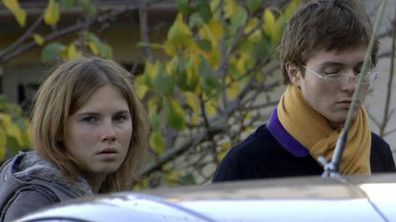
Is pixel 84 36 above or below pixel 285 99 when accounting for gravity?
above

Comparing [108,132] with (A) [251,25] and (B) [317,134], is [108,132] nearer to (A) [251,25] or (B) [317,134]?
(B) [317,134]

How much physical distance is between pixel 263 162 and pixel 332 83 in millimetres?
309

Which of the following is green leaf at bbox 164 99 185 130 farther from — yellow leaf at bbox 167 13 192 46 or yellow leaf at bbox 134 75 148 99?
yellow leaf at bbox 167 13 192 46

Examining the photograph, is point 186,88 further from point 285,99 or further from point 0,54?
point 285,99

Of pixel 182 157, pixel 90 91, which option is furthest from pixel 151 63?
pixel 90 91

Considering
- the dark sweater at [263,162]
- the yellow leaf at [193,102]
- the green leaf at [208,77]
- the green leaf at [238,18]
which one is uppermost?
the green leaf at [238,18]

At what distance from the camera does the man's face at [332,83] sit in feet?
13.0

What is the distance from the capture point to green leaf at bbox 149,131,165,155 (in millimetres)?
6879

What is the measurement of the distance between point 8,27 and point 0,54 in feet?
6.68

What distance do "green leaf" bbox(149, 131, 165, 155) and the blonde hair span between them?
2.73m

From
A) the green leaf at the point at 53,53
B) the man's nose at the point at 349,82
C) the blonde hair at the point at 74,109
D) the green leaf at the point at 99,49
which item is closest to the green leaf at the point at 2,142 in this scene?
the green leaf at the point at 53,53

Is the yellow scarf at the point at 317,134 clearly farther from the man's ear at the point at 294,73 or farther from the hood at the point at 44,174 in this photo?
the hood at the point at 44,174

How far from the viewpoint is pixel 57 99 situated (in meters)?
3.91

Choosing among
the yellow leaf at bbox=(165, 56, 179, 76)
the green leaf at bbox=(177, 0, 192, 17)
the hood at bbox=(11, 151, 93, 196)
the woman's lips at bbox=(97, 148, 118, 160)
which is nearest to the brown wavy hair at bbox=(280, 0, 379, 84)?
the woman's lips at bbox=(97, 148, 118, 160)
